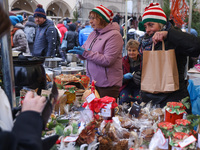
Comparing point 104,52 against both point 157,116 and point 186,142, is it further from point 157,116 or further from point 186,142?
point 186,142

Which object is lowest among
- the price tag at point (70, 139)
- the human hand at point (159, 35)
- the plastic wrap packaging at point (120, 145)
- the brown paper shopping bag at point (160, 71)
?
the plastic wrap packaging at point (120, 145)

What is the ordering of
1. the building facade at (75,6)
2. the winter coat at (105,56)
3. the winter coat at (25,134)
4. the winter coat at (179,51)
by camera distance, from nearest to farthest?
the winter coat at (25,134), the winter coat at (179,51), the winter coat at (105,56), the building facade at (75,6)

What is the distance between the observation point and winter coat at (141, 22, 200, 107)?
1.71 metres

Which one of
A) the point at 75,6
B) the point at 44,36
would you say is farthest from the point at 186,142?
the point at 75,6

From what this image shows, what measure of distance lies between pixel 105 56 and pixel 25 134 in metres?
1.68


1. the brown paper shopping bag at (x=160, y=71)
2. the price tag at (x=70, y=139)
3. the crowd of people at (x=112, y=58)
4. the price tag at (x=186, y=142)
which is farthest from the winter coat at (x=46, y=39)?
the price tag at (x=186, y=142)

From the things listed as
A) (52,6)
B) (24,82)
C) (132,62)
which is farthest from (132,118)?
(52,6)

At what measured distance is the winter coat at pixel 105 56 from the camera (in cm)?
229

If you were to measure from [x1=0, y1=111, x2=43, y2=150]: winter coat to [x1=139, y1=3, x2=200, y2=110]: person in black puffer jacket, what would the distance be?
131 centimetres

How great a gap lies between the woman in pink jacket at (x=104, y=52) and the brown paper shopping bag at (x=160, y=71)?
512 millimetres

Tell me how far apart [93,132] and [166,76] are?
2.87 feet

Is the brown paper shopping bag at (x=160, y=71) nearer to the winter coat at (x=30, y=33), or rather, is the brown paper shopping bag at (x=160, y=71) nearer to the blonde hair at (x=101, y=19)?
the blonde hair at (x=101, y=19)

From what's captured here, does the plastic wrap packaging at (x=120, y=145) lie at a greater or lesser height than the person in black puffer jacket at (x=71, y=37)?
lesser

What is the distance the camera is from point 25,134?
0.68 m
